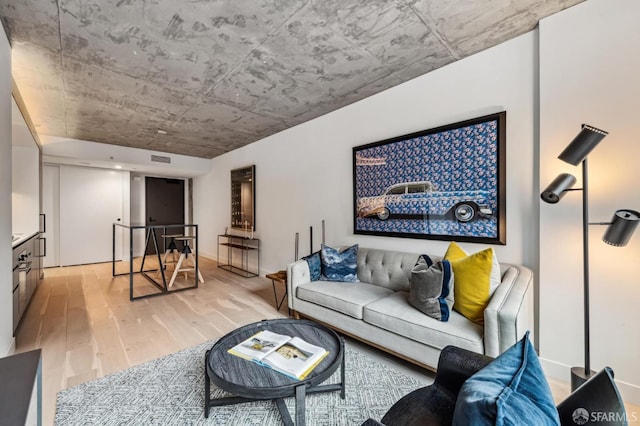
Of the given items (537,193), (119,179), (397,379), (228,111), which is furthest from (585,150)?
(119,179)

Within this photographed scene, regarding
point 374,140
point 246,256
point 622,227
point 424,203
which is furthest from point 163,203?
point 622,227

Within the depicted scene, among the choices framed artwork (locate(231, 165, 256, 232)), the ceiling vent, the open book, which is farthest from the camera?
the ceiling vent

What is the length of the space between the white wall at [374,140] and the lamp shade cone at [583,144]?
60cm

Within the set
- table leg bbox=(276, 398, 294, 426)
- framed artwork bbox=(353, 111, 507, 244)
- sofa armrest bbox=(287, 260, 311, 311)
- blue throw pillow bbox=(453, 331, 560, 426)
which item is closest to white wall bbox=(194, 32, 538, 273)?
framed artwork bbox=(353, 111, 507, 244)

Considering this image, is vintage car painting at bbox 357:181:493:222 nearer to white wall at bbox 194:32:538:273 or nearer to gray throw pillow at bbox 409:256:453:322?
white wall at bbox 194:32:538:273

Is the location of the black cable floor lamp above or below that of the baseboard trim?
above

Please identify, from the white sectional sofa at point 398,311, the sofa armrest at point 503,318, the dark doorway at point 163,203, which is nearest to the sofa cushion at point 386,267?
the white sectional sofa at point 398,311

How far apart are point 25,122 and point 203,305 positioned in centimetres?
309

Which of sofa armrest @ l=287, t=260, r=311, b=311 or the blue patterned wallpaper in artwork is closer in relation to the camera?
the blue patterned wallpaper in artwork

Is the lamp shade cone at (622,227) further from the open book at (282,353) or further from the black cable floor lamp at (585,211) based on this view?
the open book at (282,353)

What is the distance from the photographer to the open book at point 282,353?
1.41 m

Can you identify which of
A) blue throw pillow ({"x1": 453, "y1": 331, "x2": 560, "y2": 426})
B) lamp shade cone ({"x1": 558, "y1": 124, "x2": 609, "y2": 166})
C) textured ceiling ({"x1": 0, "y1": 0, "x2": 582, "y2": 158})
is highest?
textured ceiling ({"x1": 0, "y1": 0, "x2": 582, "y2": 158})

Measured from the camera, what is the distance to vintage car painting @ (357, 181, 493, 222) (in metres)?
2.42

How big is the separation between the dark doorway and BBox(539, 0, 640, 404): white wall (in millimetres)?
7522
